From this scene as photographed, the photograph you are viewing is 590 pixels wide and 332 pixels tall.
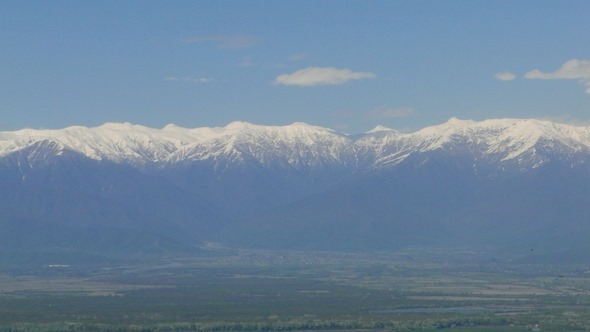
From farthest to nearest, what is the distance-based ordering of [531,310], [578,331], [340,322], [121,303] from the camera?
[121,303] < [531,310] < [340,322] < [578,331]

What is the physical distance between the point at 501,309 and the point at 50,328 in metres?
61.5

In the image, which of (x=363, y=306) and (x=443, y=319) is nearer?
(x=443, y=319)

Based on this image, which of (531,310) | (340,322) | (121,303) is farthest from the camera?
(121,303)

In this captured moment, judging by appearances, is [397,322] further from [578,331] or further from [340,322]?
[578,331]

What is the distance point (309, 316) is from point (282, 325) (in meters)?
13.4

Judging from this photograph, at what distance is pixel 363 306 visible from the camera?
191 metres

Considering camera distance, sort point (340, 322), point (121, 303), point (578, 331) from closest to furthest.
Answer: point (578, 331) → point (340, 322) → point (121, 303)

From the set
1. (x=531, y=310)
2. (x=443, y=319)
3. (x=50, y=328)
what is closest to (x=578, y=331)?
(x=443, y=319)

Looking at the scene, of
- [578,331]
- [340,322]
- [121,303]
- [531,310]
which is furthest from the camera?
[121,303]

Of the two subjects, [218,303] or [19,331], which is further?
[218,303]

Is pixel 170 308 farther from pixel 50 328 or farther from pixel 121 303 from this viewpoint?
pixel 50 328

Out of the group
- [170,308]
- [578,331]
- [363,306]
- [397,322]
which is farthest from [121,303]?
[578,331]

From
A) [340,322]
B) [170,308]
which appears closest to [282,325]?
[340,322]

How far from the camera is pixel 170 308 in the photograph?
187 m
